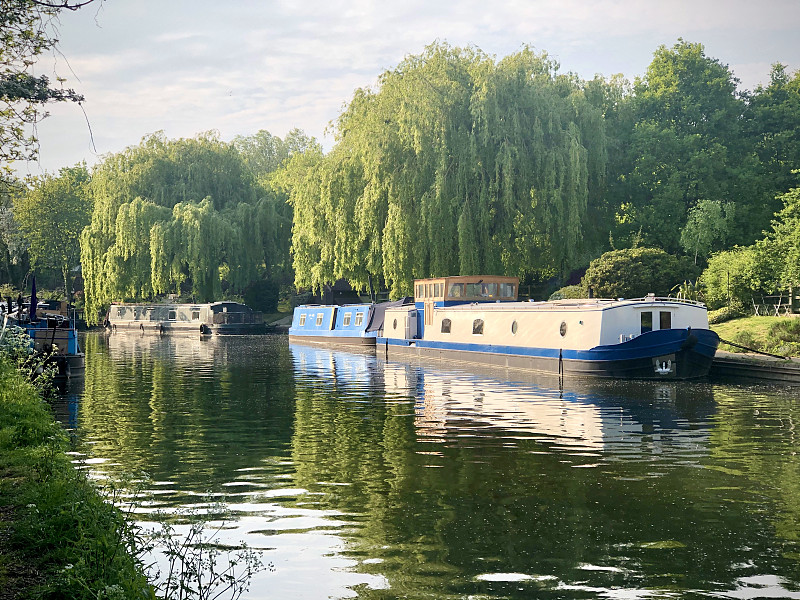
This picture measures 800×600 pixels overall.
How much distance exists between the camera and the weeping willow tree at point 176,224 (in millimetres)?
60875

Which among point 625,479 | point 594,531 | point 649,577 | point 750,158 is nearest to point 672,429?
point 625,479

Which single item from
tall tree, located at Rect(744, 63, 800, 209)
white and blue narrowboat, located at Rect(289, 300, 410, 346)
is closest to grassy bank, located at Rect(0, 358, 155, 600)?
white and blue narrowboat, located at Rect(289, 300, 410, 346)

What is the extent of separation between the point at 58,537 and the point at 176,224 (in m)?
55.1

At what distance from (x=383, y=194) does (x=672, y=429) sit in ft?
93.9

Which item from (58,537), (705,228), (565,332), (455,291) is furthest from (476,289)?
(58,537)

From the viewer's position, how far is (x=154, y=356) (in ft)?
136

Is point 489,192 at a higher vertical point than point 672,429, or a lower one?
higher

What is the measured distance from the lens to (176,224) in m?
60.9

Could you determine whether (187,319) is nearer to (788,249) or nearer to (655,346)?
(788,249)

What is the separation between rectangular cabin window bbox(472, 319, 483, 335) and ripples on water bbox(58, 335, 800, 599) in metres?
9.27

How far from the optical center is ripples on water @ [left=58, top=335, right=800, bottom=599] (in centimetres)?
841

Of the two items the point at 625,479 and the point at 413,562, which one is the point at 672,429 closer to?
the point at 625,479

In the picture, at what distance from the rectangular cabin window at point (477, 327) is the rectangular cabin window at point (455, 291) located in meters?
2.88

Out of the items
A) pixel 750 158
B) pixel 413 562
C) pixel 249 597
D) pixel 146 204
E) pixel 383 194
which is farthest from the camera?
pixel 146 204
